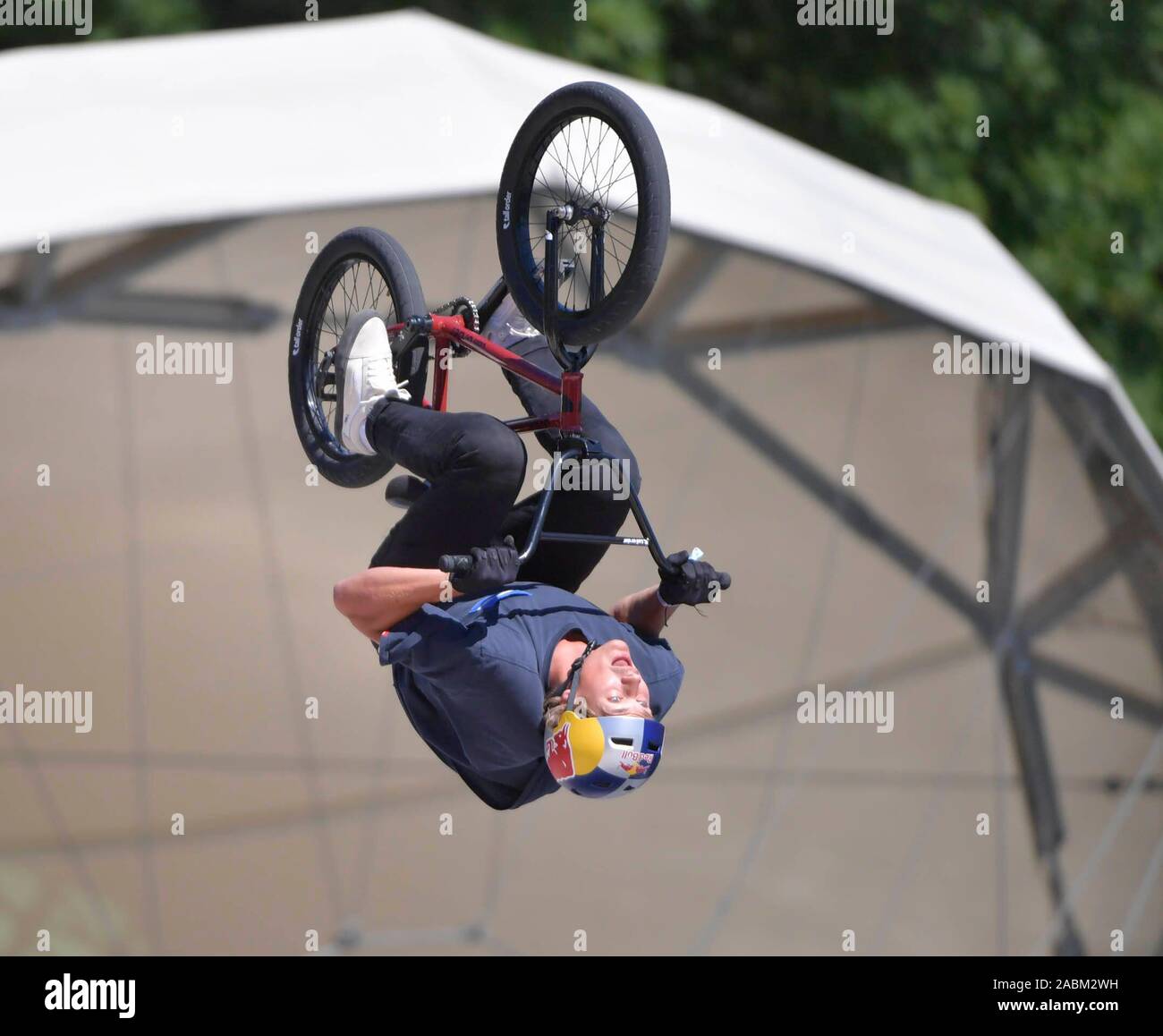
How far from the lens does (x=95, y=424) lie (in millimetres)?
10641

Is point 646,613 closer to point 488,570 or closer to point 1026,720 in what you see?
point 488,570

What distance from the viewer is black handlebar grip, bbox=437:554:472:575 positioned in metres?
3.67

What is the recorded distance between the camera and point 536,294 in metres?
4.07

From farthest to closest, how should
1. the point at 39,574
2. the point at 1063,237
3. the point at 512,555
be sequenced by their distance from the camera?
the point at 1063,237 < the point at 39,574 < the point at 512,555

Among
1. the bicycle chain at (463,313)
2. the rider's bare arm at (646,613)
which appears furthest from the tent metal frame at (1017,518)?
the bicycle chain at (463,313)

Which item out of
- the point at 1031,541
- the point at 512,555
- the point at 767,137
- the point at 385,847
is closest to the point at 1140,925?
the point at 1031,541

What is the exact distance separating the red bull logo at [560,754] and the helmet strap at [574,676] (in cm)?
6

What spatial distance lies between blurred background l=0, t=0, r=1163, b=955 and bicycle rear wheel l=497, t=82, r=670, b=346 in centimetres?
438

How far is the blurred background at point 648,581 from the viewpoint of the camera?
9.73 meters

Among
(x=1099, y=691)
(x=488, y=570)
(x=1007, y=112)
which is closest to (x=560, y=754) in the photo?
(x=488, y=570)

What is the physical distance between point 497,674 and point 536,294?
870 mm

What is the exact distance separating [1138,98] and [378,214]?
33.0ft

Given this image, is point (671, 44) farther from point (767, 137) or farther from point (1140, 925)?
point (1140, 925)

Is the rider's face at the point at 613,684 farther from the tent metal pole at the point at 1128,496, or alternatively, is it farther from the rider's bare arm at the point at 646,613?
the tent metal pole at the point at 1128,496
